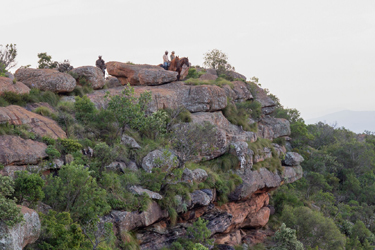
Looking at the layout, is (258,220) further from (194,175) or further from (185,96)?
(185,96)

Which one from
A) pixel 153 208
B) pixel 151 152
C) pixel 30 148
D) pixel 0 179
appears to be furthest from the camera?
pixel 151 152

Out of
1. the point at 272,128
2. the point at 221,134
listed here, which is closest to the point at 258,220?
the point at 221,134

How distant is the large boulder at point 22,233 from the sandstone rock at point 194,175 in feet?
31.8

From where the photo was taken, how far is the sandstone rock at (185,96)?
2508 cm

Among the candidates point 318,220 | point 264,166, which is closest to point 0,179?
point 264,166

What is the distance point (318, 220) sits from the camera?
85.0 ft

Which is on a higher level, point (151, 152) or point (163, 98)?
point (163, 98)

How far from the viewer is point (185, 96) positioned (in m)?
26.5

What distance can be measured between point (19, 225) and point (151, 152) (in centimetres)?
997

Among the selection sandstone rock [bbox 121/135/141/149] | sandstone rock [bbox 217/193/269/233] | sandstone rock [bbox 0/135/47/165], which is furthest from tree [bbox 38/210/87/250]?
sandstone rock [bbox 217/193/269/233]

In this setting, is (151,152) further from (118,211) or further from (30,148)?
(30,148)

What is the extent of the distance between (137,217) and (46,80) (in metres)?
11.6

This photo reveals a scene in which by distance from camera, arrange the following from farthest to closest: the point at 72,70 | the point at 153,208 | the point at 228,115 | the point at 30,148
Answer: the point at 228,115 → the point at 72,70 → the point at 153,208 → the point at 30,148

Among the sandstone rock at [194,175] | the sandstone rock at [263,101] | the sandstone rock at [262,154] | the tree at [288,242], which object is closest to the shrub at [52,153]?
the sandstone rock at [194,175]
